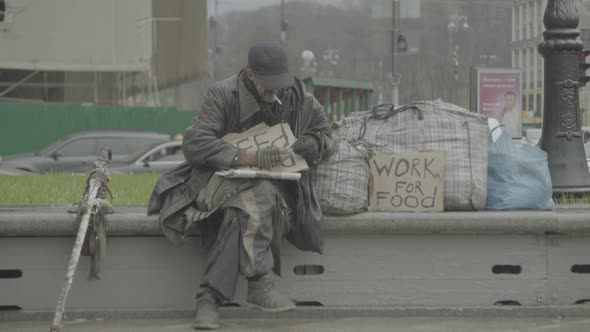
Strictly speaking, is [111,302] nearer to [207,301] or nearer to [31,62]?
[207,301]

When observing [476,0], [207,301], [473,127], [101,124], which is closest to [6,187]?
[207,301]

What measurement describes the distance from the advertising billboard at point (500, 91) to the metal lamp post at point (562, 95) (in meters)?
11.8

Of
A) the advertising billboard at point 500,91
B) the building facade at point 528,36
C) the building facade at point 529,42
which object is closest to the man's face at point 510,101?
the advertising billboard at point 500,91

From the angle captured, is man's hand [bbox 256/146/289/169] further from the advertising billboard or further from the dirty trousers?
the advertising billboard

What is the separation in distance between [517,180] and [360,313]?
50.8 inches

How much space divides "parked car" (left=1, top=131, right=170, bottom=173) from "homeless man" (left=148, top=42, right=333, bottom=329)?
1408 centimetres

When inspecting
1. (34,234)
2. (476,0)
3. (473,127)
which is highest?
(476,0)

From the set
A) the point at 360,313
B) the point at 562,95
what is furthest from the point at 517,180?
the point at 562,95

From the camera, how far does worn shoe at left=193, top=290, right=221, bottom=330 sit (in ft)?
17.4

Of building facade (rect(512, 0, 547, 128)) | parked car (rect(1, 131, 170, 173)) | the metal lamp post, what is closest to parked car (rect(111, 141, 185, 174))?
parked car (rect(1, 131, 170, 173))

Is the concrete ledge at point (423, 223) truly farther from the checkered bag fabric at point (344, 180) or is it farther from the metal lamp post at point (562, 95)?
the metal lamp post at point (562, 95)

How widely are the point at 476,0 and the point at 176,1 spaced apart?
562 inches

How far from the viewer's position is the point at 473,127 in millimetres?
6012

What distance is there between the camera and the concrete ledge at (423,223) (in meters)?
5.60
